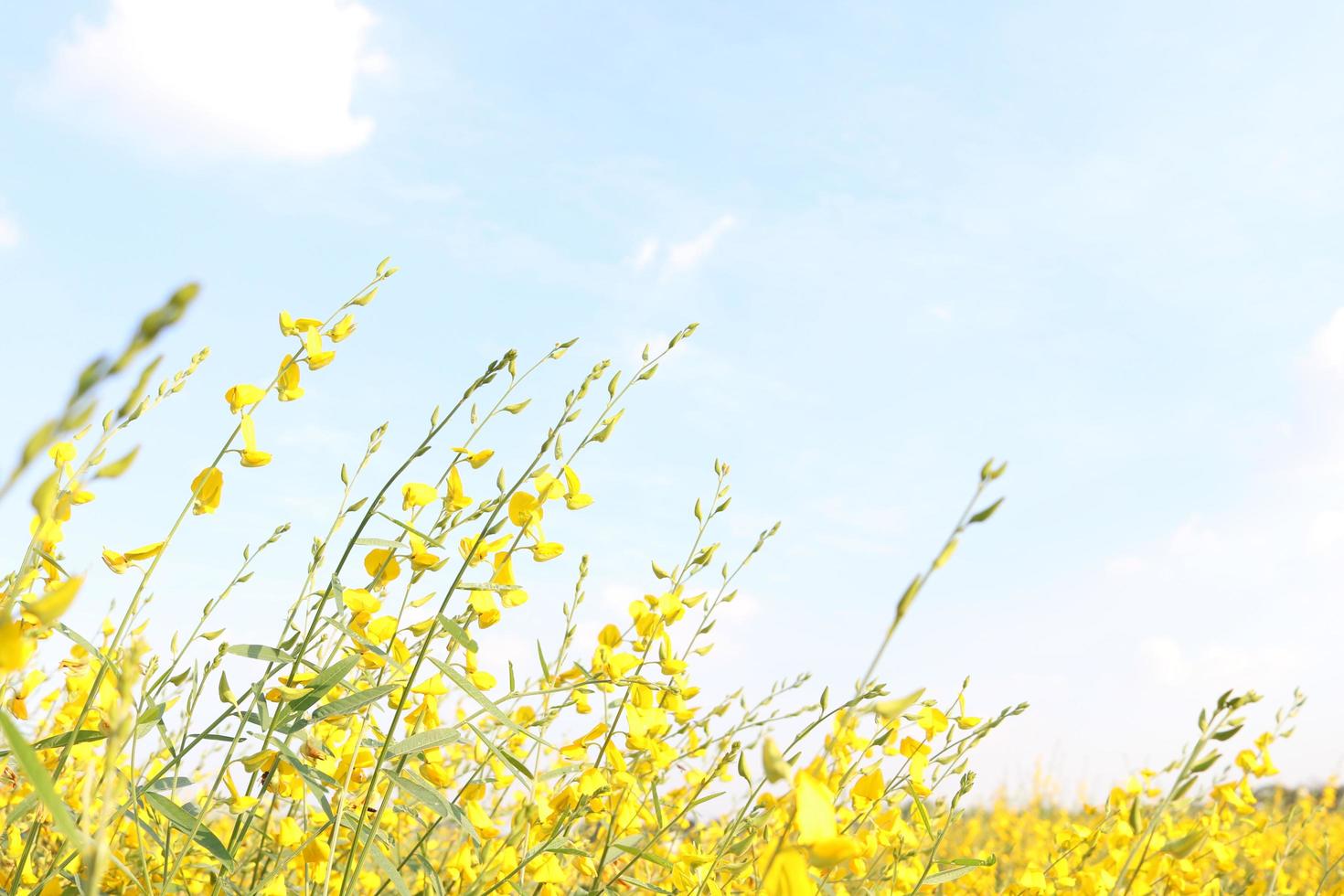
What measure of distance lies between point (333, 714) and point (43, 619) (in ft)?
3.39

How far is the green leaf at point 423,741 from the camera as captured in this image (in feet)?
4.64

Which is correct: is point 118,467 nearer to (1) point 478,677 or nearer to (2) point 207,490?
(2) point 207,490

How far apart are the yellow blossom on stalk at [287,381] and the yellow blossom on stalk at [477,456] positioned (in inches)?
9.9

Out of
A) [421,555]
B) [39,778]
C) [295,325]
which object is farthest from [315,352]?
[39,778]

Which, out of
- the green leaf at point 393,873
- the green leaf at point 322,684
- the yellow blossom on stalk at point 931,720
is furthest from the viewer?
the yellow blossom on stalk at point 931,720

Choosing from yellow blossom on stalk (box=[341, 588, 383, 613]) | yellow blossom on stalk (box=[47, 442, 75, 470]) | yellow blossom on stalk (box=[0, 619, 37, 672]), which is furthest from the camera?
yellow blossom on stalk (box=[47, 442, 75, 470])

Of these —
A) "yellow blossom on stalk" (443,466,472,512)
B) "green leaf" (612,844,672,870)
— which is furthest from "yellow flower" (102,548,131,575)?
"green leaf" (612,844,672,870)

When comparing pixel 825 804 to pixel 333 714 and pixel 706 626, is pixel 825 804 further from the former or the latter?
pixel 706 626

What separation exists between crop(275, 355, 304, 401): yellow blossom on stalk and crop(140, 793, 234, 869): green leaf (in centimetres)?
58

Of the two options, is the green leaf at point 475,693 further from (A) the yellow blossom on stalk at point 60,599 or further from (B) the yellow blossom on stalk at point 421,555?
(A) the yellow blossom on stalk at point 60,599

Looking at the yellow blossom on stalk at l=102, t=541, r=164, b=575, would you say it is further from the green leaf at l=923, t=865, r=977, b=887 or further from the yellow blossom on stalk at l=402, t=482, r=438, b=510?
the green leaf at l=923, t=865, r=977, b=887

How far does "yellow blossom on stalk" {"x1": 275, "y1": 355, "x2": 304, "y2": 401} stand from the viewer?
159cm

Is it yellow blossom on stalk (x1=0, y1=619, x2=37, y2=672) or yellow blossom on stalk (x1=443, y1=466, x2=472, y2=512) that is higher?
yellow blossom on stalk (x1=443, y1=466, x2=472, y2=512)

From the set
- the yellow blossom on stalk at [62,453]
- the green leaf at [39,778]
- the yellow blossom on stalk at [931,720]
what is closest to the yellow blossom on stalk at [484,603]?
the yellow blossom on stalk at [62,453]
